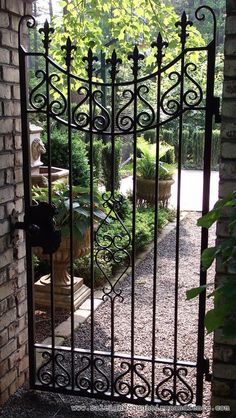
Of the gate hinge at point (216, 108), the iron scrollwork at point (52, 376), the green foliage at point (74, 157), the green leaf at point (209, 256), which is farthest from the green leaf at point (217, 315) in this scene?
the green foliage at point (74, 157)

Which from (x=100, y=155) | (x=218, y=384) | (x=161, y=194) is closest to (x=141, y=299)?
(x=218, y=384)

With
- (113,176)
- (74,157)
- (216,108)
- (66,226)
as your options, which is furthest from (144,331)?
(74,157)

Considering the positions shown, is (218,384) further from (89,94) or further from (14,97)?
(14,97)

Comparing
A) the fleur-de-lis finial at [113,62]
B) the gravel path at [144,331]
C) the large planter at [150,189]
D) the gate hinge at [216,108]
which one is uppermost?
the fleur-de-lis finial at [113,62]

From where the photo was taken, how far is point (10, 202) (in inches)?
107

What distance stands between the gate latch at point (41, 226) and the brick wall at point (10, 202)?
2.7 inches

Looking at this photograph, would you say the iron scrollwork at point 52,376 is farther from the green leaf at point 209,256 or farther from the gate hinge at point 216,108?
the gate hinge at point 216,108

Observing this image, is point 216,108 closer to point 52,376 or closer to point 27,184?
point 27,184

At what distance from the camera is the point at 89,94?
256cm

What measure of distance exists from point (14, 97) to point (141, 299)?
261 cm

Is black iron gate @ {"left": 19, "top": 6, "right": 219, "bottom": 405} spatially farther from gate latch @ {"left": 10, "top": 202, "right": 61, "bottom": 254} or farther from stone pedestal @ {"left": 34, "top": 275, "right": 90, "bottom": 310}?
stone pedestal @ {"left": 34, "top": 275, "right": 90, "bottom": 310}

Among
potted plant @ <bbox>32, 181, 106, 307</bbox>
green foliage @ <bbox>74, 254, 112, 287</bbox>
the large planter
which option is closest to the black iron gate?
potted plant @ <bbox>32, 181, 106, 307</bbox>

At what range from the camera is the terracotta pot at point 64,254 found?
406 centimetres

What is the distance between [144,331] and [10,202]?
5.94 ft
